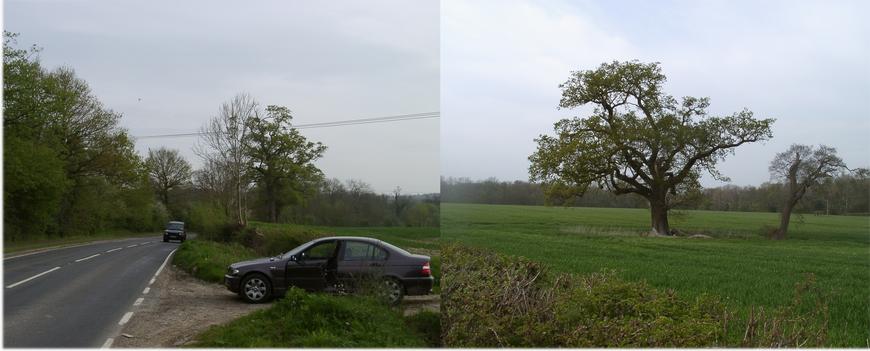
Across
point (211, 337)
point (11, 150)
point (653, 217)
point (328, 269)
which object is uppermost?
point (11, 150)

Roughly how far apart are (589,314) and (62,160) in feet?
24.3

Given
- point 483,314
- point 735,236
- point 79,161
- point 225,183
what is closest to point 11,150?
point 79,161

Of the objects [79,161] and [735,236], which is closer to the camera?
[735,236]

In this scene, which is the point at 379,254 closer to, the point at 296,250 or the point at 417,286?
the point at 417,286

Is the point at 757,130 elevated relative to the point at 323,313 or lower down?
elevated

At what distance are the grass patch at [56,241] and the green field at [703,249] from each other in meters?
5.10

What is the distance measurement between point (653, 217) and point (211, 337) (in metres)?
5.11

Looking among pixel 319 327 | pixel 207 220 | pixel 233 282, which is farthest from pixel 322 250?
pixel 207 220

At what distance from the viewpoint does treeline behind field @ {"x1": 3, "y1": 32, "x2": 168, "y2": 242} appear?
A: 23.5ft

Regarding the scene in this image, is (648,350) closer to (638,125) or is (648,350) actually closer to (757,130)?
(638,125)

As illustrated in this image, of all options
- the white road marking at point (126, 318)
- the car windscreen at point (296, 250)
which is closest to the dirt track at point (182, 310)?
the white road marking at point (126, 318)

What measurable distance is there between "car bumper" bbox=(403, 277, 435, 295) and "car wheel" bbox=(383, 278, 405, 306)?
2.4 inches

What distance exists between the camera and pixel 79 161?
860 centimetres

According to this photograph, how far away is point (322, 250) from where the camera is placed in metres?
6.37
